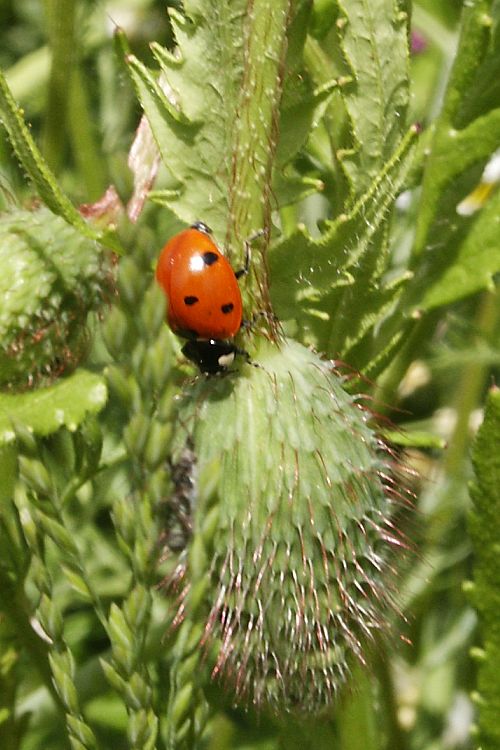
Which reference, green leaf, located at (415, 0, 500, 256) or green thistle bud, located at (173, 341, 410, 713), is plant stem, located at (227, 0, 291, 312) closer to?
green thistle bud, located at (173, 341, 410, 713)

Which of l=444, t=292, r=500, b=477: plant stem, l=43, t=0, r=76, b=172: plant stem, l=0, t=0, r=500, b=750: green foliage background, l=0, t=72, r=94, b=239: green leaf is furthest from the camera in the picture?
l=444, t=292, r=500, b=477: plant stem

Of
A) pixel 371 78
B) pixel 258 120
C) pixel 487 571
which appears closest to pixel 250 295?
pixel 258 120

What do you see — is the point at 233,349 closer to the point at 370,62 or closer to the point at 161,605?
the point at 370,62

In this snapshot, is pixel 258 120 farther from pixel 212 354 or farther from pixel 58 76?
pixel 58 76

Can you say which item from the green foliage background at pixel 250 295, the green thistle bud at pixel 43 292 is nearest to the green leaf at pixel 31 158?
the green foliage background at pixel 250 295

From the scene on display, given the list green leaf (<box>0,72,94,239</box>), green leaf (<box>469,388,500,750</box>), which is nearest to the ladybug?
green leaf (<box>0,72,94,239</box>)
